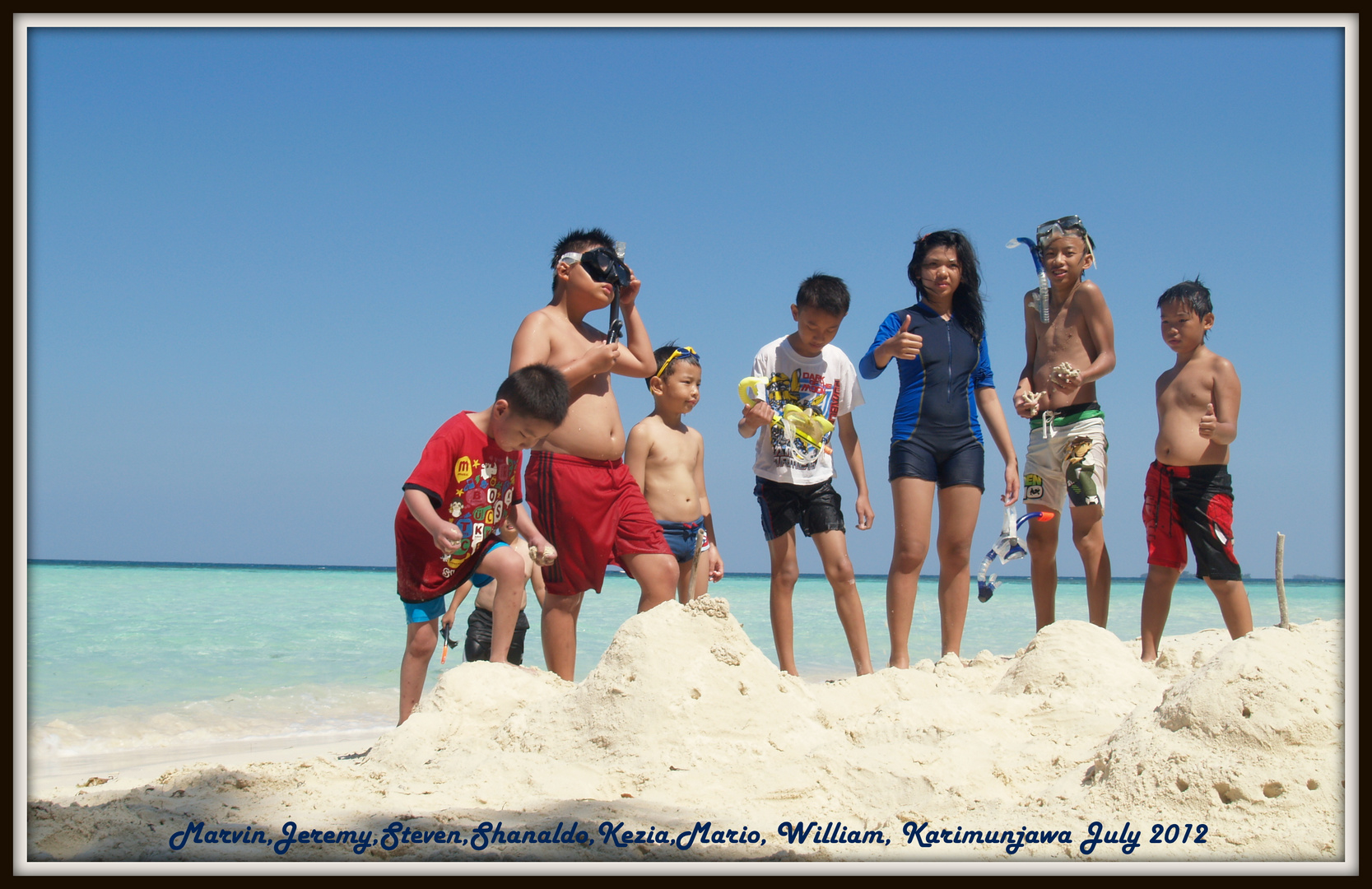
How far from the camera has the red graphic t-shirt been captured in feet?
11.1

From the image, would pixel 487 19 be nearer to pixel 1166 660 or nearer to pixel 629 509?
pixel 629 509

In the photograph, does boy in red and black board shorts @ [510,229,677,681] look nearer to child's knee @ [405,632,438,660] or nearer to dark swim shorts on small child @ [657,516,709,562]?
child's knee @ [405,632,438,660]

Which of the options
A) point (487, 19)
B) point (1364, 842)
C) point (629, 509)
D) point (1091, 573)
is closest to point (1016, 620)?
point (1091, 573)

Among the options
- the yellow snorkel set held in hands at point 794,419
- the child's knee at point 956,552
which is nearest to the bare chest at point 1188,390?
the child's knee at point 956,552

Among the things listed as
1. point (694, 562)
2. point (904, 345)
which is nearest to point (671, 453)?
point (694, 562)

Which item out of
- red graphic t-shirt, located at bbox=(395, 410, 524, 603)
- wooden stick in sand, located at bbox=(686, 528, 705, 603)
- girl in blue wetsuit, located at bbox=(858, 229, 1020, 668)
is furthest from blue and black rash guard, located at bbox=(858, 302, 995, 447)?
red graphic t-shirt, located at bbox=(395, 410, 524, 603)

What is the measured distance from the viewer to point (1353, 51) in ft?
8.05

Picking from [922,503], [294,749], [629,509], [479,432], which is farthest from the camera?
[294,749]

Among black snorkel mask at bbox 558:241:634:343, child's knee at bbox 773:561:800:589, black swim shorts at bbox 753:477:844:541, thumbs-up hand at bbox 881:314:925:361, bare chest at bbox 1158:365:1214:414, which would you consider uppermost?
black snorkel mask at bbox 558:241:634:343

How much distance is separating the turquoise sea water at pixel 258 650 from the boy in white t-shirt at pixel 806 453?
6.58 ft

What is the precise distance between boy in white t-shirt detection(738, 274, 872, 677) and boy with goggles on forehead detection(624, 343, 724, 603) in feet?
1.48

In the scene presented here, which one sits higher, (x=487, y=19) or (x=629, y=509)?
(x=487, y=19)

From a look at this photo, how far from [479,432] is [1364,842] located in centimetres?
286

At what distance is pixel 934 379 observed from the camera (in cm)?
437
